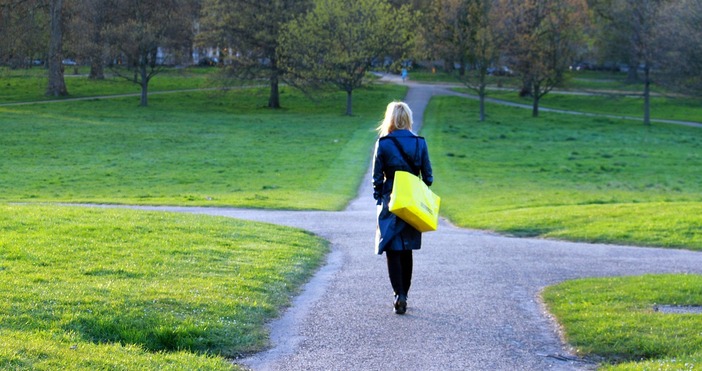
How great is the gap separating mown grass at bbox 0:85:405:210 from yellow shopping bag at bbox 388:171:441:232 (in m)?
11.8

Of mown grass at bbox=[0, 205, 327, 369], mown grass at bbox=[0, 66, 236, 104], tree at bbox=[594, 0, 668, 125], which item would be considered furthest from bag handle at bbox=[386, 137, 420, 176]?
mown grass at bbox=[0, 66, 236, 104]

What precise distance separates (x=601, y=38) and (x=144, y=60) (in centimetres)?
3099

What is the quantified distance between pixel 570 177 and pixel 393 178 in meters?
20.8

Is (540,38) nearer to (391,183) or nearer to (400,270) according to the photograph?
(391,183)

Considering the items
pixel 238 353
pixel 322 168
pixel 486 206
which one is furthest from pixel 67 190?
pixel 238 353

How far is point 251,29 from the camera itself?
188ft

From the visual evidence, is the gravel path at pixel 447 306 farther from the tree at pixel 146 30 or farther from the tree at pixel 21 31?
the tree at pixel 146 30

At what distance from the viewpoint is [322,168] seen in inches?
1192

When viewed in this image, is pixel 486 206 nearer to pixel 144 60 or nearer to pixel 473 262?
pixel 473 262

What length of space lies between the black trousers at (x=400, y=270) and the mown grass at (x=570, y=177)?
7471 millimetres

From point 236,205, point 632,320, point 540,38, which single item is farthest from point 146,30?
point 632,320

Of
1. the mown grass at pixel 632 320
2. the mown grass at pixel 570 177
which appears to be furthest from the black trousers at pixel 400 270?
the mown grass at pixel 570 177

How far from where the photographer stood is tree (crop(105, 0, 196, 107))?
54.6 metres

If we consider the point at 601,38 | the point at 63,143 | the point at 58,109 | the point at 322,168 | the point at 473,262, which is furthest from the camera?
the point at 601,38
